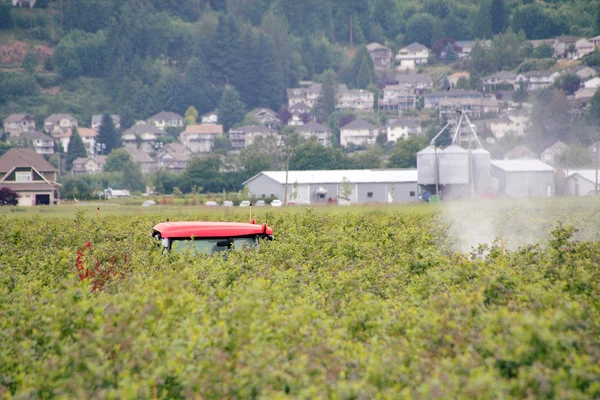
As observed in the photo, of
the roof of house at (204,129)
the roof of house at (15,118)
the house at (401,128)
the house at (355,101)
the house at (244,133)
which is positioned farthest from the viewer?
the house at (355,101)

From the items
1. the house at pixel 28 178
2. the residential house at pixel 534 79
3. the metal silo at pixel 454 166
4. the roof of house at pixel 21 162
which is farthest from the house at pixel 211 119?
the metal silo at pixel 454 166

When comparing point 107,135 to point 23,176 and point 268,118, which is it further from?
point 23,176

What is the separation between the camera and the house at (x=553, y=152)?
219ft

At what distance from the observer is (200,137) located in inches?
6644

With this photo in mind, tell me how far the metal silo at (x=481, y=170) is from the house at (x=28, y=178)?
33.6 meters

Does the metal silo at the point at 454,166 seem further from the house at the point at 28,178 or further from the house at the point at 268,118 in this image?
the house at the point at 268,118

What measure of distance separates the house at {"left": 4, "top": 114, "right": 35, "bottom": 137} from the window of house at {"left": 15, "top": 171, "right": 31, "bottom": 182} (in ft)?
311

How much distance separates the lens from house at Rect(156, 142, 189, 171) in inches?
5881

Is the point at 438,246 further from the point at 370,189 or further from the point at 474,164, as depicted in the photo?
the point at 370,189

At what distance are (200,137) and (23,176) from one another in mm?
95263

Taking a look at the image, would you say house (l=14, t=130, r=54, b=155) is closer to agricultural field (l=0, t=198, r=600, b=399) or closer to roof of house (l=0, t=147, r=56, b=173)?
roof of house (l=0, t=147, r=56, b=173)

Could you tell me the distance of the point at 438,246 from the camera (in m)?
20.1

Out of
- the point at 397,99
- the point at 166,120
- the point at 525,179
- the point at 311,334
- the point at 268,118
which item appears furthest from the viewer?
the point at 397,99

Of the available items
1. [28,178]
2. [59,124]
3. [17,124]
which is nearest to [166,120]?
[59,124]
